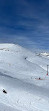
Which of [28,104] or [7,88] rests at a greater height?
[7,88]

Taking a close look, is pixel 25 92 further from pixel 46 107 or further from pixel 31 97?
pixel 46 107

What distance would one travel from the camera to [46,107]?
8930mm

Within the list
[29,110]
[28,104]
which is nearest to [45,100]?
[28,104]

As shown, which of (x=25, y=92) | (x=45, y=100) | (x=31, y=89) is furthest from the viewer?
(x=31, y=89)

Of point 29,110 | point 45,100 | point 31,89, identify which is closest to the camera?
point 29,110

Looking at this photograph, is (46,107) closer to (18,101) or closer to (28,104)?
(28,104)

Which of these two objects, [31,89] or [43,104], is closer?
[43,104]

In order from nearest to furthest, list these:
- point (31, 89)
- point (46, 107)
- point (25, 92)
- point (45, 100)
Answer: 1. point (46, 107)
2. point (45, 100)
3. point (25, 92)
4. point (31, 89)

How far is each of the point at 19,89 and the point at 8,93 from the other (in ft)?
3.43

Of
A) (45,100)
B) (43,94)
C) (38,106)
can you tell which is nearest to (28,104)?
(38,106)

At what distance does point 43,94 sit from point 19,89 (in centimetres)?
174

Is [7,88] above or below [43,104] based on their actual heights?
above

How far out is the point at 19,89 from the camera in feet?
36.3

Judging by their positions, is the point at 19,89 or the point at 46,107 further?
the point at 19,89
